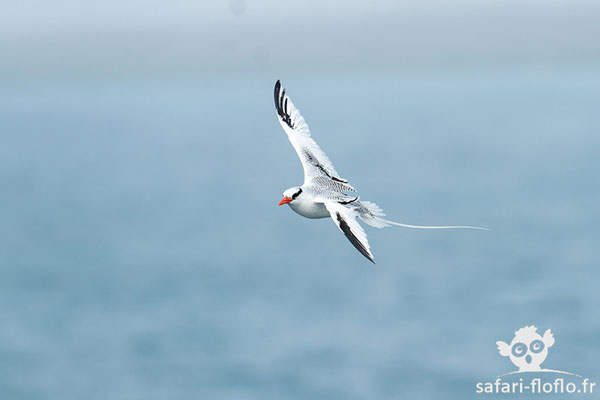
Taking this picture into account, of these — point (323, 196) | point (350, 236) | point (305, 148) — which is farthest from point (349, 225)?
point (305, 148)

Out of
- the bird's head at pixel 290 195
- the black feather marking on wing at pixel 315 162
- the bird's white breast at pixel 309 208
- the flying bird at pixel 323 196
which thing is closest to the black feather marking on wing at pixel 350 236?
the flying bird at pixel 323 196

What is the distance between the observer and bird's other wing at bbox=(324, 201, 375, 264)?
28828mm

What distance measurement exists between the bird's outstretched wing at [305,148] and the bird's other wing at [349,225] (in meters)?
2.05

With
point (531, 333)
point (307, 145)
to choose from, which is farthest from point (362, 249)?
point (531, 333)

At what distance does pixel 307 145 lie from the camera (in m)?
36.1

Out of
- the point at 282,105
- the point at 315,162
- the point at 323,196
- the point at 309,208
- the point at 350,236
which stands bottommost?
the point at 350,236

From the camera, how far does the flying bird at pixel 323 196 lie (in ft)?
97.0

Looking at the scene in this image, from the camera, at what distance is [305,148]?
3584 centimetres

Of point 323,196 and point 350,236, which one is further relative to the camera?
point 323,196

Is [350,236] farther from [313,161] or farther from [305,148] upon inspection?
[305,148]

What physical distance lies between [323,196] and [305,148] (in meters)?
4.86

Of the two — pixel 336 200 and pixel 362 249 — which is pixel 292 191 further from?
pixel 362 249

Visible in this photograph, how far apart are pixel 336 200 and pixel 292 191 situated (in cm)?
164

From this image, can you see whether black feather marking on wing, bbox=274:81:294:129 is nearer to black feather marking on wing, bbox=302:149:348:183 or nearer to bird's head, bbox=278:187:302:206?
black feather marking on wing, bbox=302:149:348:183
